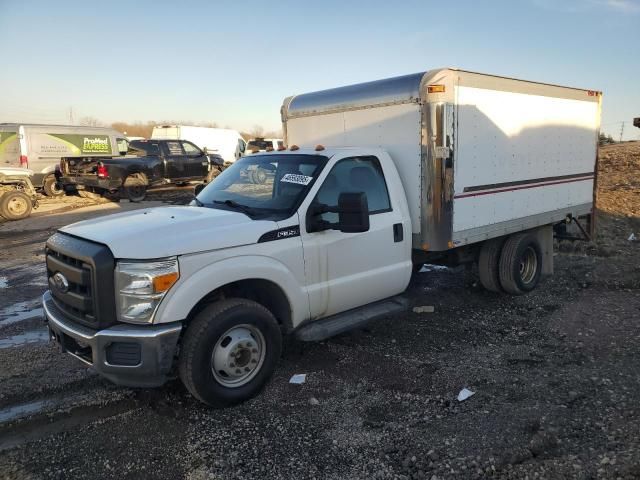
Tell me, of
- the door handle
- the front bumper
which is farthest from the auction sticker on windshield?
the front bumper

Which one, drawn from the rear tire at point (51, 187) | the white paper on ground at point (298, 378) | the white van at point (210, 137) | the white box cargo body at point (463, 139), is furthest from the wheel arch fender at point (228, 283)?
the white van at point (210, 137)

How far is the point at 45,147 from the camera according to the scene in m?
18.6

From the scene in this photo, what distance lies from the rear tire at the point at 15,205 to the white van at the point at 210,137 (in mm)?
15731

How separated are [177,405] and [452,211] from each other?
10.4 feet

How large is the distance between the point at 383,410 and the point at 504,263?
133 inches

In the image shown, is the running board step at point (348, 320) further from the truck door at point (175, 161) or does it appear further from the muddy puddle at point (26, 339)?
the truck door at point (175, 161)

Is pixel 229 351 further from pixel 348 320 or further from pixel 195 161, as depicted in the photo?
pixel 195 161

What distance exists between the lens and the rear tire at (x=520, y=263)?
655 cm

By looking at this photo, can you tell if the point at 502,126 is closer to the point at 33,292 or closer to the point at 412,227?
the point at 412,227

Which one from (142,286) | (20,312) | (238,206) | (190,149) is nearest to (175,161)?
(190,149)

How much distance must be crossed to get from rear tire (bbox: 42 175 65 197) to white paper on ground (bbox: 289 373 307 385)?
17.2 metres

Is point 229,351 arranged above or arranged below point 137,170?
below

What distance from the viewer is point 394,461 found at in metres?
3.27

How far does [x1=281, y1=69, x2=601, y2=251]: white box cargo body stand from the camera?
5.08 meters
